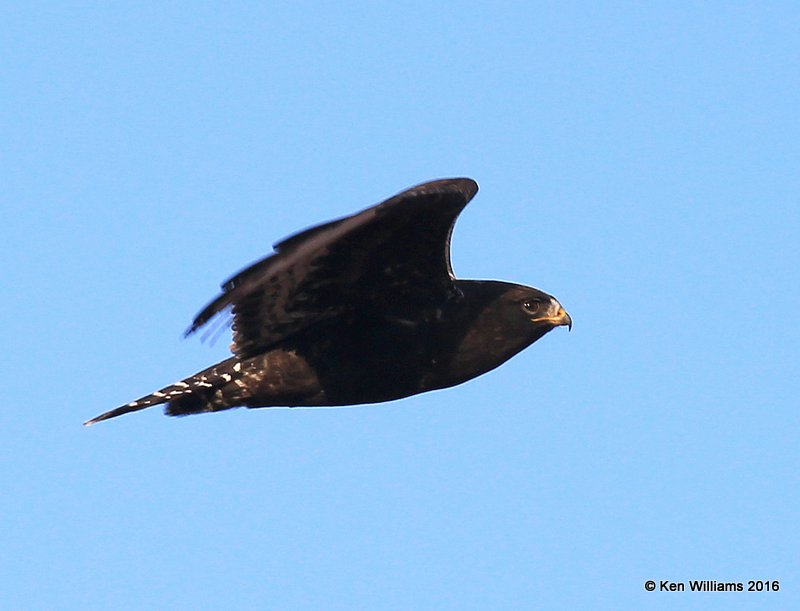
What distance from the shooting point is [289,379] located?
11039 mm

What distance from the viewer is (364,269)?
34.5 feet

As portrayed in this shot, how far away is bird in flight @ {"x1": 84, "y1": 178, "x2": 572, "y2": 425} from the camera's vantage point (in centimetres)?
1055

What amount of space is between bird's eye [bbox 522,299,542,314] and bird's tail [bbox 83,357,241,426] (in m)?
2.13

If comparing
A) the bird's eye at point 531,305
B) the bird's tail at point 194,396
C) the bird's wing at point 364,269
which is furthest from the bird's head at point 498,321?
the bird's tail at point 194,396

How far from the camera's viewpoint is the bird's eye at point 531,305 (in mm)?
11336

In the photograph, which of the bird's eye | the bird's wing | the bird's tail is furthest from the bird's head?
the bird's tail

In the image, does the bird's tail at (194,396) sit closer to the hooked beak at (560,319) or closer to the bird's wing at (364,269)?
the bird's wing at (364,269)

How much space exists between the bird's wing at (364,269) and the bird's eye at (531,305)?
661 mm

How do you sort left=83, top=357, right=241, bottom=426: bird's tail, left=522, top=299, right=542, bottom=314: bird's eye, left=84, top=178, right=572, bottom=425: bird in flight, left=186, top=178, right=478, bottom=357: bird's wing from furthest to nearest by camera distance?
left=522, top=299, right=542, bottom=314: bird's eye → left=83, top=357, right=241, bottom=426: bird's tail → left=84, top=178, right=572, bottom=425: bird in flight → left=186, top=178, right=478, bottom=357: bird's wing

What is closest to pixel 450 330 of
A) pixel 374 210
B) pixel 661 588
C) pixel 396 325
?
pixel 396 325

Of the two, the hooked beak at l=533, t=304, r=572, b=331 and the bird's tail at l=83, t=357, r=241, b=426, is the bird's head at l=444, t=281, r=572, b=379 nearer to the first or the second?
the hooked beak at l=533, t=304, r=572, b=331

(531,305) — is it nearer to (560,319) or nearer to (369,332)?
(560,319)

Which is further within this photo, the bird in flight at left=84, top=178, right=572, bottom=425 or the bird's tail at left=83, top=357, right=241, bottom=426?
the bird's tail at left=83, top=357, right=241, bottom=426

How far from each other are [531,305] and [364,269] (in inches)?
58.6
